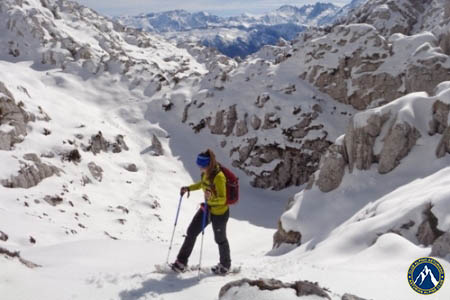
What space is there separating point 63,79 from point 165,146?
94.8 feet

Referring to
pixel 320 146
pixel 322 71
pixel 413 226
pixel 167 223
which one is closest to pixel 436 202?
pixel 413 226

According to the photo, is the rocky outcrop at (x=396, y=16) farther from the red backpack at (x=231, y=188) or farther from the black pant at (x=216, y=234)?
the black pant at (x=216, y=234)

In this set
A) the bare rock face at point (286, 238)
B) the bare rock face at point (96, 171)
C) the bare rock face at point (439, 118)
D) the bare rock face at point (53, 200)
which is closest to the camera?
the bare rock face at point (439, 118)

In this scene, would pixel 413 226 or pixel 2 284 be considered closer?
pixel 2 284

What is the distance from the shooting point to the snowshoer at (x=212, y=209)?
32.2 ft

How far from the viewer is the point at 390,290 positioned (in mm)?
7922

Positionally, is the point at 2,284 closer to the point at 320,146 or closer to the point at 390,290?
the point at 390,290

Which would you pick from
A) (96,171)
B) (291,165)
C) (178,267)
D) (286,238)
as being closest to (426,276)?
(178,267)

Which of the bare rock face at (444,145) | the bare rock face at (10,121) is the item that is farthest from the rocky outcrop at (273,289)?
the bare rock face at (10,121)

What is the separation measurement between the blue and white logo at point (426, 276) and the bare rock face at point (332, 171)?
16.6m

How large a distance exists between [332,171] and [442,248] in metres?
16.7

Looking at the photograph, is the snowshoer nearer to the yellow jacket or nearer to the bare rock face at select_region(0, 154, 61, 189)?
the yellow jacket

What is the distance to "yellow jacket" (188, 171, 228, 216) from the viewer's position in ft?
32.1

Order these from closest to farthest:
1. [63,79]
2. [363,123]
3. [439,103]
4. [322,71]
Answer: [439,103]
[363,123]
[322,71]
[63,79]
